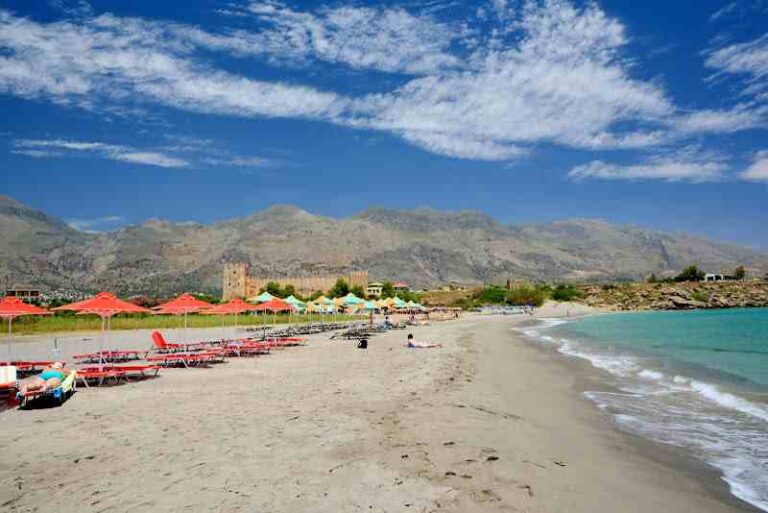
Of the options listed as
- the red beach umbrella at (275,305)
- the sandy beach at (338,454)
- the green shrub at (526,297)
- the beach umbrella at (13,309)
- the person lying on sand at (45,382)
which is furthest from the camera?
the green shrub at (526,297)

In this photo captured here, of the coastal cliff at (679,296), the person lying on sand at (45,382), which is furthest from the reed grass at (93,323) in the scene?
the coastal cliff at (679,296)

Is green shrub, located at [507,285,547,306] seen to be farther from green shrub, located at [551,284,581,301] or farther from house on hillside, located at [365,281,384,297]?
house on hillside, located at [365,281,384,297]

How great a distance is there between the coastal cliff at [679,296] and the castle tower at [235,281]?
6638cm

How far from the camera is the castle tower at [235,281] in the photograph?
352 ft

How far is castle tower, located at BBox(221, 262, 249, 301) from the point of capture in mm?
107375

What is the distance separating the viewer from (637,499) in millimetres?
4848

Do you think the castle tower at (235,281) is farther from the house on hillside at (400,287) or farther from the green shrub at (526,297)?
the green shrub at (526,297)

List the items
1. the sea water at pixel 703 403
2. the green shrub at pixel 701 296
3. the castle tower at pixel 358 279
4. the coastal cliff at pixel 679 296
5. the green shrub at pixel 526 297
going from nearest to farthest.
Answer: the sea water at pixel 703 403
the coastal cliff at pixel 679 296
the green shrub at pixel 526 297
the green shrub at pixel 701 296
the castle tower at pixel 358 279

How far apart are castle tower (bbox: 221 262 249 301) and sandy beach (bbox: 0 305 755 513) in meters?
99.5

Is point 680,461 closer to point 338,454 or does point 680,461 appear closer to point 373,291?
point 338,454

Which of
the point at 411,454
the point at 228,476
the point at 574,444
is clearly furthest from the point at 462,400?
the point at 228,476

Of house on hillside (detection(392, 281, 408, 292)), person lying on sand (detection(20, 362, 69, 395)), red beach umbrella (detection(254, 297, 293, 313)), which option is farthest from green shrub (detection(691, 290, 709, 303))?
person lying on sand (detection(20, 362, 69, 395))

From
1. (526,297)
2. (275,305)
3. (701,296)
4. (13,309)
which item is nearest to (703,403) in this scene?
(13,309)

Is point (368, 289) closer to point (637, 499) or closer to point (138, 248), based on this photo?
point (637, 499)
